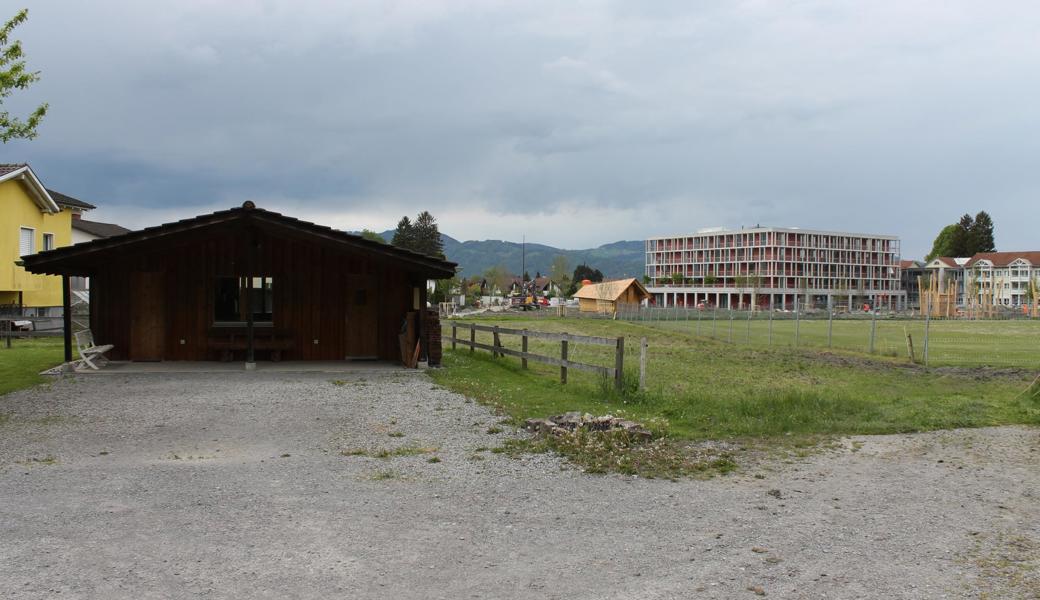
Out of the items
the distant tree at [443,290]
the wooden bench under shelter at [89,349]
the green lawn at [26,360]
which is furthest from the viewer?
the distant tree at [443,290]

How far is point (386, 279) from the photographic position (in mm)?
18969

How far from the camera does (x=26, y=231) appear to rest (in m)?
31.2

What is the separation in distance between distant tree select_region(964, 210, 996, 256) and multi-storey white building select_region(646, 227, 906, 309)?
46.7ft

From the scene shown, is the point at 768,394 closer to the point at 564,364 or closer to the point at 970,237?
the point at 564,364

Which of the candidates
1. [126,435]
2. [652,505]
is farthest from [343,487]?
[126,435]

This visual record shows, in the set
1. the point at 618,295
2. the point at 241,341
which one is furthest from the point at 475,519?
the point at 618,295

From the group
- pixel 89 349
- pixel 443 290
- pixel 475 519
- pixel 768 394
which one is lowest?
pixel 475 519

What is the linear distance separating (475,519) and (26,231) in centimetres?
3280

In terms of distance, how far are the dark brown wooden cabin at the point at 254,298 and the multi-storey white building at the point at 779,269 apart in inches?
4277

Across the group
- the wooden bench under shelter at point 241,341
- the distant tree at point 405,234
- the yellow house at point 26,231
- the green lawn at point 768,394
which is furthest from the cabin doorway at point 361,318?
the distant tree at point 405,234

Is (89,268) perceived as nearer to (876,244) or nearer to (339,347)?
(339,347)

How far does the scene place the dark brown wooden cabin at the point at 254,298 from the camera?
18.0m

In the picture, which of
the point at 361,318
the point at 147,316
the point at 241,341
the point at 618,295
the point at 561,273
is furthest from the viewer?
the point at 561,273

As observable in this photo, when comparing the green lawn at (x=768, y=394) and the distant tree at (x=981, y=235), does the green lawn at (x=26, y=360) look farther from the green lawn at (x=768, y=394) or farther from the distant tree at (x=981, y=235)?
the distant tree at (x=981, y=235)
